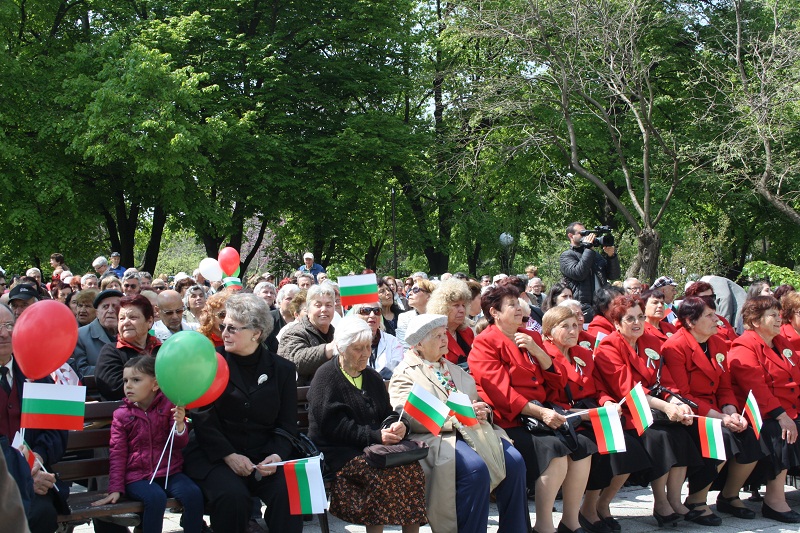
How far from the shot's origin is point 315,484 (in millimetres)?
5059

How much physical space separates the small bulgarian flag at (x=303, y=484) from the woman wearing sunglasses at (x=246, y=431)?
61mm

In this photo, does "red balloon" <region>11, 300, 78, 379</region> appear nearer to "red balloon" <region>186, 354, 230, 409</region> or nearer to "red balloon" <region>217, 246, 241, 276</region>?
"red balloon" <region>186, 354, 230, 409</region>

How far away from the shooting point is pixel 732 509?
6.91m

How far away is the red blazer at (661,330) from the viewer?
7199 millimetres

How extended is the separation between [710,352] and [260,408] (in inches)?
151

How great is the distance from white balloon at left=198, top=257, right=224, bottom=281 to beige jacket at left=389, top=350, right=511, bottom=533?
17.5 ft

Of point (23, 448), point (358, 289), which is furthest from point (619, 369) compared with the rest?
point (23, 448)

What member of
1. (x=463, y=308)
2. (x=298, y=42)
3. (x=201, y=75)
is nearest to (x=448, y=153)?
(x=298, y=42)

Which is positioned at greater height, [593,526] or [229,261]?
[229,261]

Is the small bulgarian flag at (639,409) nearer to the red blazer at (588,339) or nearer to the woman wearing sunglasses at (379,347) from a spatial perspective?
the red blazer at (588,339)

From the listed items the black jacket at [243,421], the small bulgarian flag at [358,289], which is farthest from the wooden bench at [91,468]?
the small bulgarian flag at [358,289]

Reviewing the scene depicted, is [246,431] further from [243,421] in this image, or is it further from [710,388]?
[710,388]

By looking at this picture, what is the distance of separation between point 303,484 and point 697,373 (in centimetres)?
351

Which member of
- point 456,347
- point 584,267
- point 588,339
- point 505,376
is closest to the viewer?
point 505,376
